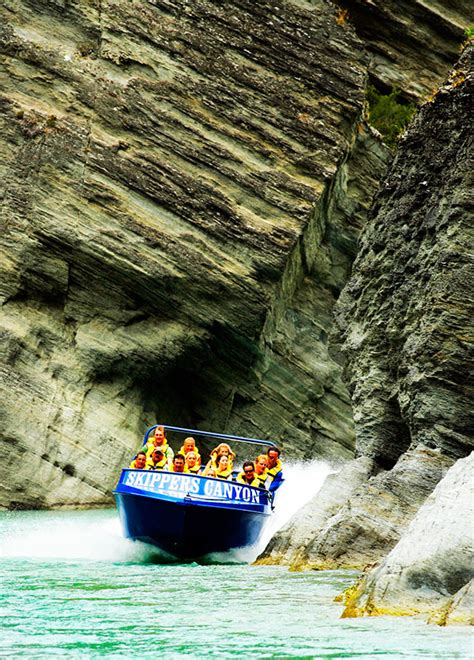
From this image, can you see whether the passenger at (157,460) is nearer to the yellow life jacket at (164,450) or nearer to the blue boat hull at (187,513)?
the yellow life jacket at (164,450)

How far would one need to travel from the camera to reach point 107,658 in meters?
7.11

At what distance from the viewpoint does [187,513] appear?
15.0 meters

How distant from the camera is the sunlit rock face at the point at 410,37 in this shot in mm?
36562

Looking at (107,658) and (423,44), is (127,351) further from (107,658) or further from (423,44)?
(107,658)

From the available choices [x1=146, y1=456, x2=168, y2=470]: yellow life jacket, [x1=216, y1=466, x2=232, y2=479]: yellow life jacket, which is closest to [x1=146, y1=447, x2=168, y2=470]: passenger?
[x1=146, y1=456, x2=168, y2=470]: yellow life jacket

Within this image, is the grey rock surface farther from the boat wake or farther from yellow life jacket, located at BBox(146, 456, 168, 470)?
yellow life jacket, located at BBox(146, 456, 168, 470)

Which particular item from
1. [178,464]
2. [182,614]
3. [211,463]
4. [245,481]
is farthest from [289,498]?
[182,614]

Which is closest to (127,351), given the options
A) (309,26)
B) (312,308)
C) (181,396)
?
(181,396)

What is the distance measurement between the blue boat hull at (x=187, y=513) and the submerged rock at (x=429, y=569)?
674cm

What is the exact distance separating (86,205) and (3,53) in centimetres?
602

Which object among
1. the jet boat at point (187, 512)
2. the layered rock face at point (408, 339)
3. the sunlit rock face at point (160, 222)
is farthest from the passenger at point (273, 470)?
the sunlit rock face at point (160, 222)

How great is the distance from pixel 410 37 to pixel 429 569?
3195cm

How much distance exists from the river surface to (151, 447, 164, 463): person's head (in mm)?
1700

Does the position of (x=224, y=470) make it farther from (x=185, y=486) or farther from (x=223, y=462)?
(x=185, y=486)
